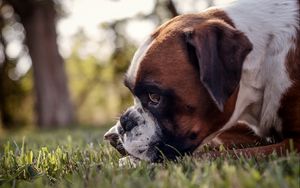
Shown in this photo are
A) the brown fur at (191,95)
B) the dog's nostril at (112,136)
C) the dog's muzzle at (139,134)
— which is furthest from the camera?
the dog's nostril at (112,136)

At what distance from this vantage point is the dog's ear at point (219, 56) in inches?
143

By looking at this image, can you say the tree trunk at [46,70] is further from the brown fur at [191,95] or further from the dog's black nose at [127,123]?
the brown fur at [191,95]

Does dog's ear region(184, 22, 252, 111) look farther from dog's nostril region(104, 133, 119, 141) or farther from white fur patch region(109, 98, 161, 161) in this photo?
dog's nostril region(104, 133, 119, 141)

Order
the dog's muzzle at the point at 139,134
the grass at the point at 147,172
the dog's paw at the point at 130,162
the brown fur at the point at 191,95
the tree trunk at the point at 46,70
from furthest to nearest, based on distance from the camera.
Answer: the tree trunk at the point at 46,70 → the dog's muzzle at the point at 139,134 → the brown fur at the point at 191,95 → the dog's paw at the point at 130,162 → the grass at the point at 147,172

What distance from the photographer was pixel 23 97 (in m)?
31.3

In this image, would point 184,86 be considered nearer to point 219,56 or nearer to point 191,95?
point 191,95

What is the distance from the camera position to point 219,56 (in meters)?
3.69

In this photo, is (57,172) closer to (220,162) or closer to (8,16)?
(220,162)

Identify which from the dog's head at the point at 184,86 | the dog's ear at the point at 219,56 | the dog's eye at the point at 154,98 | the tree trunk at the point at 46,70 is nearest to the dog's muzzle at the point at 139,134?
the dog's head at the point at 184,86

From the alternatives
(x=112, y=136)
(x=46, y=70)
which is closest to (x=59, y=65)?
(x=46, y=70)

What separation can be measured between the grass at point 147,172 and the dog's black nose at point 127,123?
273mm

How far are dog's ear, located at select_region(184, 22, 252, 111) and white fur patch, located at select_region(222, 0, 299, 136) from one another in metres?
0.20

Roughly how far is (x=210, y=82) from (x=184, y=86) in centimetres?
21

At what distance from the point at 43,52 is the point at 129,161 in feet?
48.4
